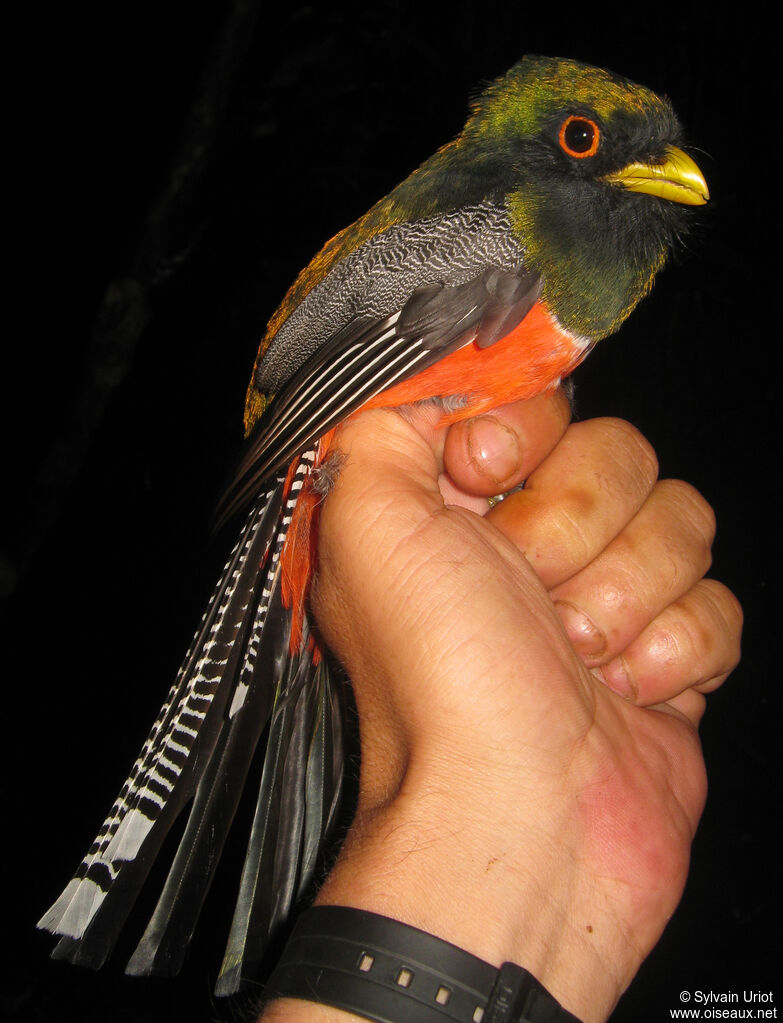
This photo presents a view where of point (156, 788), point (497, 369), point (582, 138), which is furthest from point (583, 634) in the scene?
point (582, 138)

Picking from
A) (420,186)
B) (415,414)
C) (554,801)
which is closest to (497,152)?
(420,186)

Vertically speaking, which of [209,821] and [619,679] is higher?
[619,679]

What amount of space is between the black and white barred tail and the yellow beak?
152 cm

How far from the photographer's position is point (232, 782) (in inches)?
86.0

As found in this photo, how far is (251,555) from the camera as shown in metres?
2.45

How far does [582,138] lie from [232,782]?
8.30 feet

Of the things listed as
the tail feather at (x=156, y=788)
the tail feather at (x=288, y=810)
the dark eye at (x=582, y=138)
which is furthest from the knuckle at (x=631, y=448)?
the tail feather at (x=288, y=810)

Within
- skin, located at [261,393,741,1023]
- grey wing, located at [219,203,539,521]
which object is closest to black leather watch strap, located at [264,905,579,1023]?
skin, located at [261,393,741,1023]

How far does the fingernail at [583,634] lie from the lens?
7.64ft

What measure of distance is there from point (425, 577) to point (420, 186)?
1596mm

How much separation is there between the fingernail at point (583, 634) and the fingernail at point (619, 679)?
13 cm

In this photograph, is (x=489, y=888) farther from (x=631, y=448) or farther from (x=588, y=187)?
(x=588, y=187)

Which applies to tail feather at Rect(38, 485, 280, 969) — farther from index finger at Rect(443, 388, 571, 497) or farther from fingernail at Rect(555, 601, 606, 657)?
fingernail at Rect(555, 601, 606, 657)

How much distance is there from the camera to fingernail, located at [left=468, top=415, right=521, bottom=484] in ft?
7.88
